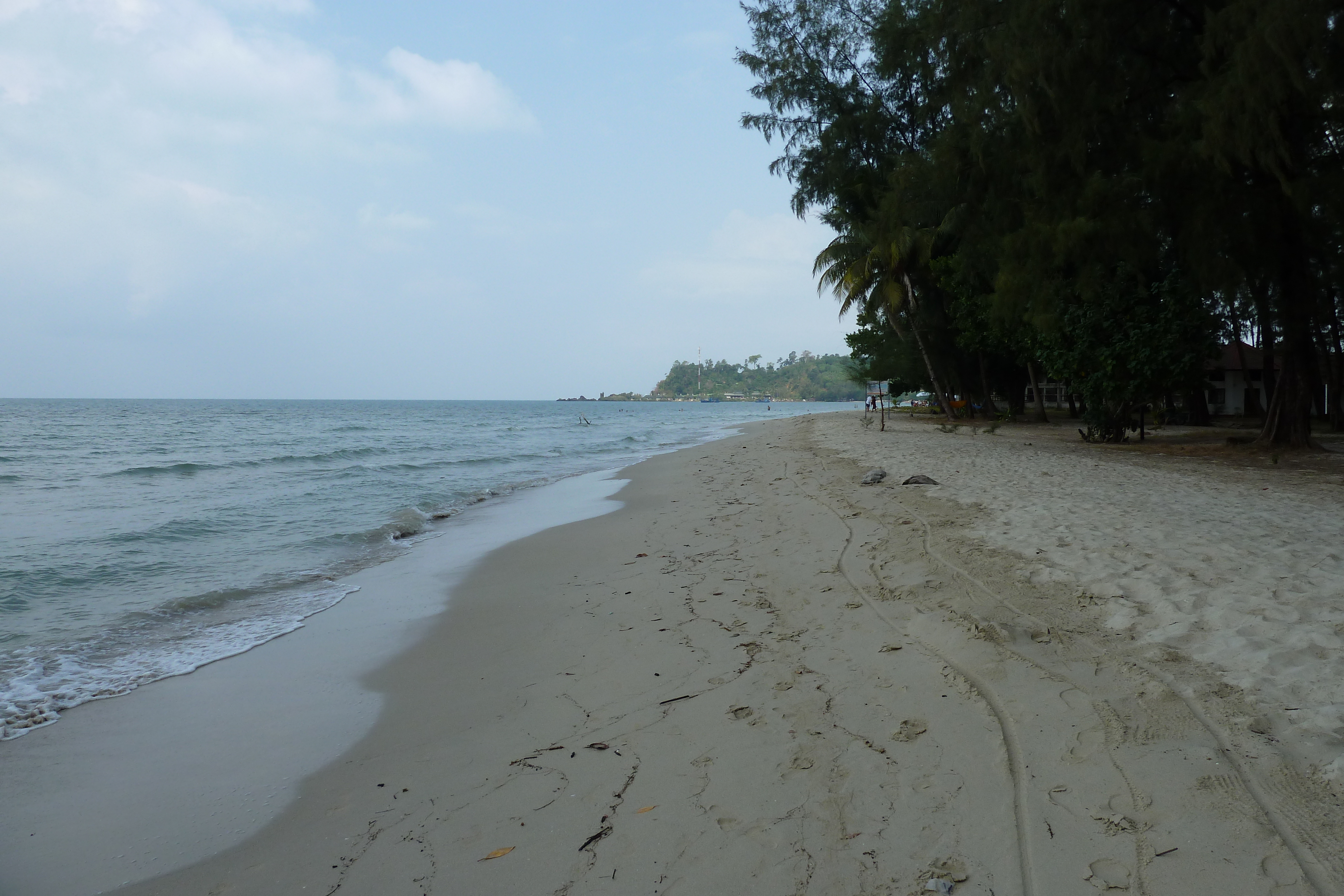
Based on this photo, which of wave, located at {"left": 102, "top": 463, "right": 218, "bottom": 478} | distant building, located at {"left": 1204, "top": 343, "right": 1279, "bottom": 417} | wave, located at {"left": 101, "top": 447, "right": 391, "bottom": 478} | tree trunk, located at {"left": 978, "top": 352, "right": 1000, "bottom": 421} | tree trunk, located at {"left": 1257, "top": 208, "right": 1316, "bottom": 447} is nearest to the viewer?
tree trunk, located at {"left": 1257, "top": 208, "right": 1316, "bottom": 447}

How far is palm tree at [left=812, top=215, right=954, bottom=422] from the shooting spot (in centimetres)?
2498

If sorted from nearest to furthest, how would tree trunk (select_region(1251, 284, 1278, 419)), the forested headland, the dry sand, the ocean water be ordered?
1. the dry sand
2. the ocean water
3. the forested headland
4. tree trunk (select_region(1251, 284, 1278, 419))

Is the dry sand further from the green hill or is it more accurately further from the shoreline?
the green hill

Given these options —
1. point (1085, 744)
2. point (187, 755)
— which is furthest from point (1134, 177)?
point (187, 755)

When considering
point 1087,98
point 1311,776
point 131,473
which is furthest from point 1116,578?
point 131,473

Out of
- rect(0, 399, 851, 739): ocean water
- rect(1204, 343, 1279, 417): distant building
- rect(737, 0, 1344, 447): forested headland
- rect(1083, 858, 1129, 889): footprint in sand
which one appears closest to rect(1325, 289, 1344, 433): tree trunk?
rect(737, 0, 1344, 447): forested headland

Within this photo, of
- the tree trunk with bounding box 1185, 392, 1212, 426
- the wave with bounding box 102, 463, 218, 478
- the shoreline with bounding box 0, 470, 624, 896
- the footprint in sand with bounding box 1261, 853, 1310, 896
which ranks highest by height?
the tree trunk with bounding box 1185, 392, 1212, 426

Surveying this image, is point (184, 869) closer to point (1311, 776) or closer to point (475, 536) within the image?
point (1311, 776)

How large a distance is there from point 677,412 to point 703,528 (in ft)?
299

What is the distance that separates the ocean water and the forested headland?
35.3ft

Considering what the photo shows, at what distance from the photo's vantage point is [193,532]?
10367 millimetres

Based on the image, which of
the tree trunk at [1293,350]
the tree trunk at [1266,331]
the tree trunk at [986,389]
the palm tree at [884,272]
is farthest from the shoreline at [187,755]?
the tree trunk at [986,389]

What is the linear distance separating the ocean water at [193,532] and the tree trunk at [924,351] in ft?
33.0

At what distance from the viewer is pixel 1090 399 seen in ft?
53.3
